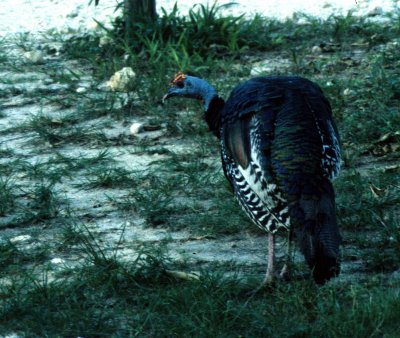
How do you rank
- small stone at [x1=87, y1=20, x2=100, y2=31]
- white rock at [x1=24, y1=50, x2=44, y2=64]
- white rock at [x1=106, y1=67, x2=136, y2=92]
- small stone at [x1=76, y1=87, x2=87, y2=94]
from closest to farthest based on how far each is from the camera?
white rock at [x1=106, y1=67, x2=136, y2=92]
small stone at [x1=76, y1=87, x2=87, y2=94]
white rock at [x1=24, y1=50, x2=44, y2=64]
small stone at [x1=87, y1=20, x2=100, y2=31]

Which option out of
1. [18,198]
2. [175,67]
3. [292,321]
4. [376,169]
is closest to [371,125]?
[376,169]

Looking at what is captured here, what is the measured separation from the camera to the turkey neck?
5.50 metres

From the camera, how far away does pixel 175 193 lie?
20.1 ft

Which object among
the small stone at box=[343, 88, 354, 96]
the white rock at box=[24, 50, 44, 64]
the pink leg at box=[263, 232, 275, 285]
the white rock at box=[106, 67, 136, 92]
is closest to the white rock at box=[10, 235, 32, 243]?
the pink leg at box=[263, 232, 275, 285]

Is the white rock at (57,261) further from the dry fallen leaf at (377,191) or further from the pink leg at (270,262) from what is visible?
the dry fallen leaf at (377,191)

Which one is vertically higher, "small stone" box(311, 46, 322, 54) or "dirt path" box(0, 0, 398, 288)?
"small stone" box(311, 46, 322, 54)

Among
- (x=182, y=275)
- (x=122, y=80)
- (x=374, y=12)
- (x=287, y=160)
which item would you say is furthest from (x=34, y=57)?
(x=287, y=160)

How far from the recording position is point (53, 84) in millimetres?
8023

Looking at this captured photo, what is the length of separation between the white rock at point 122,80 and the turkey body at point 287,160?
96.7 inches

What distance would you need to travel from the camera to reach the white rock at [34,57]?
8438 mm

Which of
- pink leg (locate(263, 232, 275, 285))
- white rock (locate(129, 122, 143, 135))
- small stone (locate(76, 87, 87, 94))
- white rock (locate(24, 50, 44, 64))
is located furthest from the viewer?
white rock (locate(24, 50, 44, 64))

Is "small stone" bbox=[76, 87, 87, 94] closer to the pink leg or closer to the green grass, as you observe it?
the green grass

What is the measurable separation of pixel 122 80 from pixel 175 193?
5.62 ft

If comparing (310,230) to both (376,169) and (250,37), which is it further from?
(250,37)
